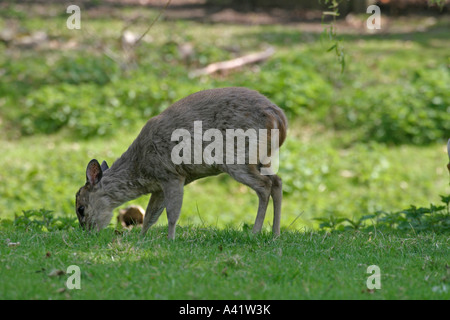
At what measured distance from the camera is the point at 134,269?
15.7ft

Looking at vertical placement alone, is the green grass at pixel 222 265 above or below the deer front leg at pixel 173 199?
below

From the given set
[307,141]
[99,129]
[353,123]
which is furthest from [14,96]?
[353,123]

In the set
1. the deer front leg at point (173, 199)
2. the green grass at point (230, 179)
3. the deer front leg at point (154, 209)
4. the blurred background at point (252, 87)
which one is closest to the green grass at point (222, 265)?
the green grass at point (230, 179)

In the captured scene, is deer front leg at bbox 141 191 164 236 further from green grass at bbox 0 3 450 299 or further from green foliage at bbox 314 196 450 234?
green foliage at bbox 314 196 450 234

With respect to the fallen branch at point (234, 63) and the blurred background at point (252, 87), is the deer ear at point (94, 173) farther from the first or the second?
the fallen branch at point (234, 63)

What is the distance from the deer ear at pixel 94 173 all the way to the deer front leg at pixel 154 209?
0.61 m

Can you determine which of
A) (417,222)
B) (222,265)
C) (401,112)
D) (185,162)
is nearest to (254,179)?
(185,162)

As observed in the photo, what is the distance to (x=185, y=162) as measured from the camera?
614 cm

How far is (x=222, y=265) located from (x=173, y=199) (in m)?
1.42

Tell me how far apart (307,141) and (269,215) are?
2.62 m

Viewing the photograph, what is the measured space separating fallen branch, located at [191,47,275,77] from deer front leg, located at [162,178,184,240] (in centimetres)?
779

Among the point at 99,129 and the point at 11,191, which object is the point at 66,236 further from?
the point at 99,129

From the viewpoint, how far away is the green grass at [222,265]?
4.37m

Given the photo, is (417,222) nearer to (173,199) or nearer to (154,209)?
(173,199)
